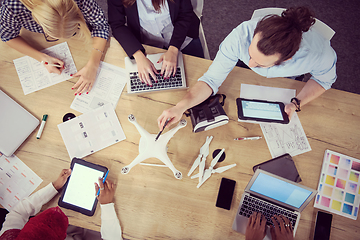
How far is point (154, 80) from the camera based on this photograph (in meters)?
1.15

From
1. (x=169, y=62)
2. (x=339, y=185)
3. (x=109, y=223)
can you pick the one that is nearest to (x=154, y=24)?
(x=169, y=62)

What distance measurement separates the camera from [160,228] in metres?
1.02

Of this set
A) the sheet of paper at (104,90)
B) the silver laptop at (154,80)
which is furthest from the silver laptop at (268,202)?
the sheet of paper at (104,90)

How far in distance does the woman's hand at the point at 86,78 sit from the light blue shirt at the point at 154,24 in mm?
442

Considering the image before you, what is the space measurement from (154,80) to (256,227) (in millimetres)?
911

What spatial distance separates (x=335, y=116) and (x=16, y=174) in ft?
5.75

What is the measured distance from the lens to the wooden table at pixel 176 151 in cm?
103

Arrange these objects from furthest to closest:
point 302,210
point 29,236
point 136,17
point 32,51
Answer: point 136,17 < point 32,51 < point 302,210 < point 29,236

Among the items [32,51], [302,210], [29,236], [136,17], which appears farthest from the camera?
[136,17]

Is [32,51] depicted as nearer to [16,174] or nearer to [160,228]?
[16,174]

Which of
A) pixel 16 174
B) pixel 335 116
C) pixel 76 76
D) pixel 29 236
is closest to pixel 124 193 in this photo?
pixel 29 236

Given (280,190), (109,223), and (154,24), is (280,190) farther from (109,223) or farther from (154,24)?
(154,24)

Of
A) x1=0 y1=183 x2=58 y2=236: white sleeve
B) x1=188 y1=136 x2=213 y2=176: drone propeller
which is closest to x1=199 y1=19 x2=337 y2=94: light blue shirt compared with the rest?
x1=188 y1=136 x2=213 y2=176: drone propeller

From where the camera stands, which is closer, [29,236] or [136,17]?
[29,236]
